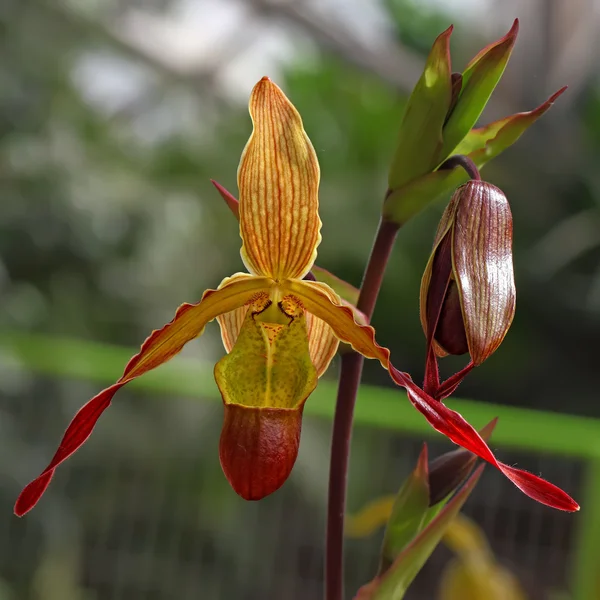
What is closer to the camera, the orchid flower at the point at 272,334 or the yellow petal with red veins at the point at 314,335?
the orchid flower at the point at 272,334

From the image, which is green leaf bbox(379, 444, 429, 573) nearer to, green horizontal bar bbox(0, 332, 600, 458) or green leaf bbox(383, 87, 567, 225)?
green leaf bbox(383, 87, 567, 225)

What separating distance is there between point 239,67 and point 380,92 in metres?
0.65

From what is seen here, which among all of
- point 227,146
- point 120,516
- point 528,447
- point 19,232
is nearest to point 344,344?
point 528,447

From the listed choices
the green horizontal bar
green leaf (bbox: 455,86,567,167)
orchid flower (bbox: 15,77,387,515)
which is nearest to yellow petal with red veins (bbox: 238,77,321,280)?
orchid flower (bbox: 15,77,387,515)

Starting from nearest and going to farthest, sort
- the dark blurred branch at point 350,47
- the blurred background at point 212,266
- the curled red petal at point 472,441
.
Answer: the curled red petal at point 472,441 → the blurred background at point 212,266 → the dark blurred branch at point 350,47

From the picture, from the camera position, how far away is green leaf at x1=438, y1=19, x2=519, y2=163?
39 centimetres

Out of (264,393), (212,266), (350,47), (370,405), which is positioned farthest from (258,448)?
(350,47)

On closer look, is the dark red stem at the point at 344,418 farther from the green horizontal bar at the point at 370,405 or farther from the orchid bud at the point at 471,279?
the green horizontal bar at the point at 370,405

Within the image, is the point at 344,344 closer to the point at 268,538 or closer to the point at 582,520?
the point at 582,520

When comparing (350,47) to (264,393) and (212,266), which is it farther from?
(264,393)

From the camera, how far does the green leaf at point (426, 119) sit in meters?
0.39

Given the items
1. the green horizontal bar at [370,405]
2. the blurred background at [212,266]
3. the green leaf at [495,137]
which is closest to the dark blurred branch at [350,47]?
the blurred background at [212,266]

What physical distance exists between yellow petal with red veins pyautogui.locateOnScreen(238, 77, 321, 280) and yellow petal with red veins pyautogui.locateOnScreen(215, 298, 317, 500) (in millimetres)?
41

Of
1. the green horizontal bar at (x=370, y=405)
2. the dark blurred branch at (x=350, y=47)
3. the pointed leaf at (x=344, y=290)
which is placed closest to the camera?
the pointed leaf at (x=344, y=290)
